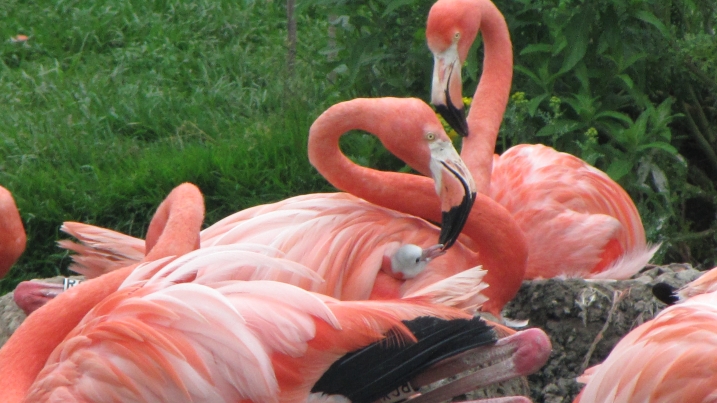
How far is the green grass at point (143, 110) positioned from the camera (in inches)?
178

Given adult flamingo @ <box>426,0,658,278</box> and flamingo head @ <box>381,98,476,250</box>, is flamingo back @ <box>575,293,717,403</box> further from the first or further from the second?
adult flamingo @ <box>426,0,658,278</box>

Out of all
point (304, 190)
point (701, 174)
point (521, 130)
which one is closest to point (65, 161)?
point (304, 190)

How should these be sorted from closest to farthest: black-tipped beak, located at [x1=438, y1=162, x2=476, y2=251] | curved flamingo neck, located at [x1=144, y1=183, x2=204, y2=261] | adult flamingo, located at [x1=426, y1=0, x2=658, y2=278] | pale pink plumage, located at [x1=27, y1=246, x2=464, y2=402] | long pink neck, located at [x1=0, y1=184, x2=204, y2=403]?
pale pink plumage, located at [x1=27, y1=246, x2=464, y2=402]
long pink neck, located at [x1=0, y1=184, x2=204, y2=403]
curved flamingo neck, located at [x1=144, y1=183, x2=204, y2=261]
black-tipped beak, located at [x1=438, y1=162, x2=476, y2=251]
adult flamingo, located at [x1=426, y1=0, x2=658, y2=278]

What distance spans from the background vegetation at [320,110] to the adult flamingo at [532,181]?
0.22m

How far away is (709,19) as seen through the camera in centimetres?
446

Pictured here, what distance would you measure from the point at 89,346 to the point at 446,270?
118 centimetres

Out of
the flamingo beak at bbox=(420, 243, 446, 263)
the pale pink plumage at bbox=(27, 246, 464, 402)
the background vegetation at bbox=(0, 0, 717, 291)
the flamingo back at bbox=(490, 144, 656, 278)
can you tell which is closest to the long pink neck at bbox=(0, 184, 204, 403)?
the pale pink plumage at bbox=(27, 246, 464, 402)

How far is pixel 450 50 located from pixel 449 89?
17cm

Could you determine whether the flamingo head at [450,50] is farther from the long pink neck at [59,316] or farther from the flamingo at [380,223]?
the long pink neck at [59,316]

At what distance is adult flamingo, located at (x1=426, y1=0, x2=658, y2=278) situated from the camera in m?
3.63

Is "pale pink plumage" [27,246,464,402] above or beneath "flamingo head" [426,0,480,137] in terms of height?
beneath

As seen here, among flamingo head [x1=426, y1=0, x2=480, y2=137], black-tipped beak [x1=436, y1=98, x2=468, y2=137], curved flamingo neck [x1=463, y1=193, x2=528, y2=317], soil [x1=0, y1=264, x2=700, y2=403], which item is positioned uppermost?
flamingo head [x1=426, y1=0, x2=480, y2=137]

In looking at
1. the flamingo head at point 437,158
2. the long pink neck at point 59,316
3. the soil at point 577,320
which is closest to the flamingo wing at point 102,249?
the long pink neck at point 59,316

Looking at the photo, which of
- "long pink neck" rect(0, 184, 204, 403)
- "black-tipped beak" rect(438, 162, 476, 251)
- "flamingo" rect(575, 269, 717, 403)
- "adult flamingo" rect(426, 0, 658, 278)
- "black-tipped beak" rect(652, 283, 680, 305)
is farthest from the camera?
"adult flamingo" rect(426, 0, 658, 278)
